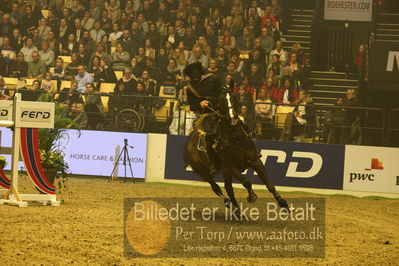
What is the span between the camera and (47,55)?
2845 centimetres

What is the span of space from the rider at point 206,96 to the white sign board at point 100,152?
8.23 m

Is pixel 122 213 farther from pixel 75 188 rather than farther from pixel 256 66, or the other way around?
pixel 256 66

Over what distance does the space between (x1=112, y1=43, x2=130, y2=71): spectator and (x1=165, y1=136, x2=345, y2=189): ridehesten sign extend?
6.55 m

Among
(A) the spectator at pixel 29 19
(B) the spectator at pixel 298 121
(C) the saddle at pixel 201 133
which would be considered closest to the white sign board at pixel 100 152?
(B) the spectator at pixel 298 121

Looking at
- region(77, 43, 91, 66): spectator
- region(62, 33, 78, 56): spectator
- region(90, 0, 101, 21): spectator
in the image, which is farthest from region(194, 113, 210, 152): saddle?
region(90, 0, 101, 21): spectator

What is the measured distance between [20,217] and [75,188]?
6477 mm

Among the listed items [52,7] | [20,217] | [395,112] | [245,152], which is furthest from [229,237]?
[52,7]

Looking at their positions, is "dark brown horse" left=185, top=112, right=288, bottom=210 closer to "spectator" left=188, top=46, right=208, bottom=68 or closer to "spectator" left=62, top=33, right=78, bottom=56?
"spectator" left=188, top=46, right=208, bottom=68

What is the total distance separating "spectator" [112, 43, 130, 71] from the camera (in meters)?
27.8

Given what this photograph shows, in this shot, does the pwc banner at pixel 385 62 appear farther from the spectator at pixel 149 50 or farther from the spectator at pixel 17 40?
the spectator at pixel 17 40

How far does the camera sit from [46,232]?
12.1 metres

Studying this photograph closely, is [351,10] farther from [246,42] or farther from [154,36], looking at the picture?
[154,36]

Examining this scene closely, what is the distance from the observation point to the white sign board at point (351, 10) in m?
28.4

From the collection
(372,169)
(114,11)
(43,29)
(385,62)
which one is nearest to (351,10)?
(385,62)
